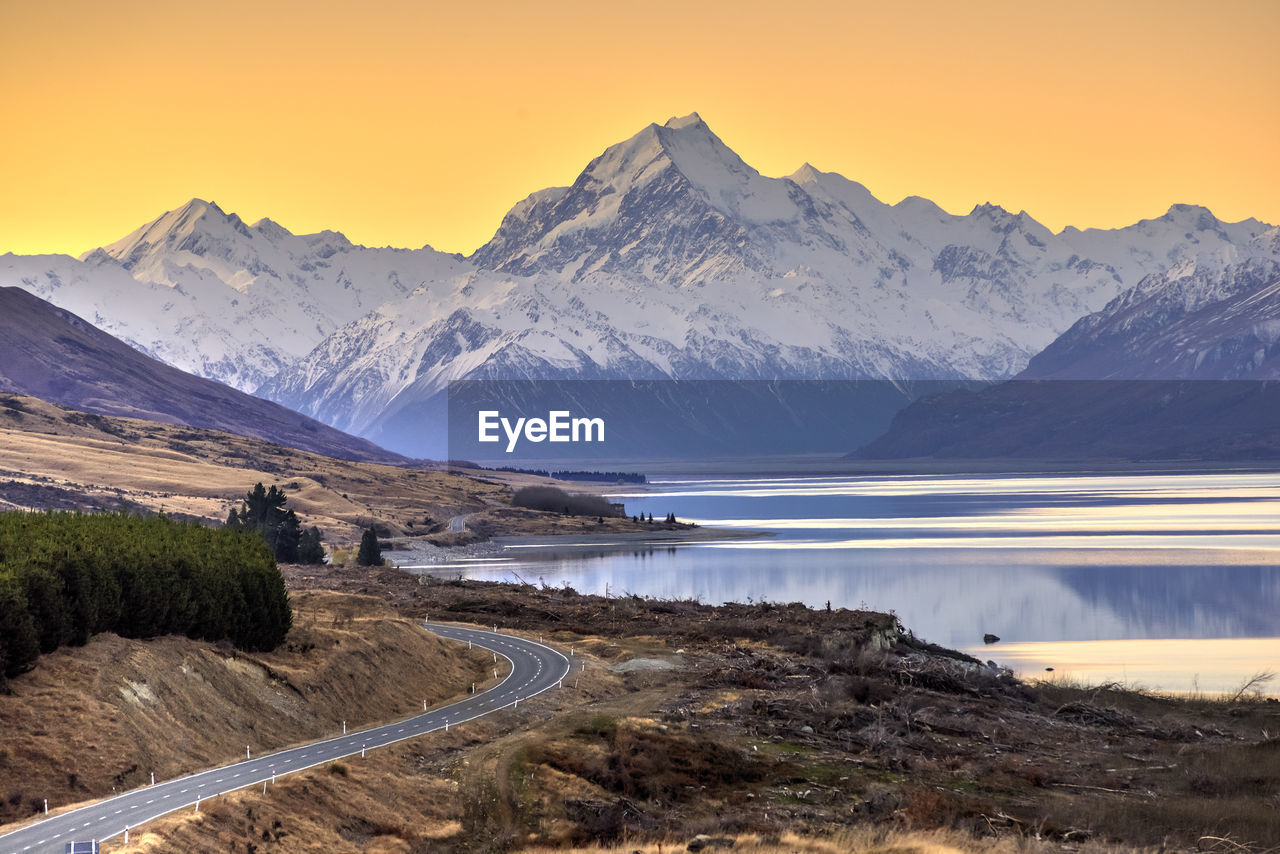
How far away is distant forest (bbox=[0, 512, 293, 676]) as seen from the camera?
163 feet

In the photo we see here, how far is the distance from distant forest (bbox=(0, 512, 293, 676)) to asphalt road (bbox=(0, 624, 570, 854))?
8.15m

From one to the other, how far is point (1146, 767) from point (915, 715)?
9.46 metres

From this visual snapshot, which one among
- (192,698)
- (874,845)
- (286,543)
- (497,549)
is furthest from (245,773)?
(497,549)

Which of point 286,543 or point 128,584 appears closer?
point 128,584

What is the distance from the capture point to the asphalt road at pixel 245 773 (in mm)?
37000

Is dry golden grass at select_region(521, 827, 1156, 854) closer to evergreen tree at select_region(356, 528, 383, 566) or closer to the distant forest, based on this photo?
the distant forest

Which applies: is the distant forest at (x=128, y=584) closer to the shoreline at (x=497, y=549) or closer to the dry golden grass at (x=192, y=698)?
the dry golden grass at (x=192, y=698)

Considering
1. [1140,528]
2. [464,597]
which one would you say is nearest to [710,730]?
[464,597]

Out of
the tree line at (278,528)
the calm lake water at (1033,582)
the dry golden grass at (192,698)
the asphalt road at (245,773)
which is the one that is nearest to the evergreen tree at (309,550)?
the tree line at (278,528)

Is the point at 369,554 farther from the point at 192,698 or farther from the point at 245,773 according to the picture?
the point at 245,773

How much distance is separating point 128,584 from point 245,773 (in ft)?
46.0

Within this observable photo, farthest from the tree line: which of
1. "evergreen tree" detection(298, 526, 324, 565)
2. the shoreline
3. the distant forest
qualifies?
the distant forest

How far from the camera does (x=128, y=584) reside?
56188 mm

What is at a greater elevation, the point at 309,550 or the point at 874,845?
the point at 309,550
